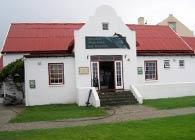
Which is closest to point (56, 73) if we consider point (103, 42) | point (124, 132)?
point (103, 42)

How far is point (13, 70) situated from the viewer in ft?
85.0

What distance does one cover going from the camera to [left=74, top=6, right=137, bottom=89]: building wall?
25203 mm

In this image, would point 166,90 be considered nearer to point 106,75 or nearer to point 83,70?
point 106,75

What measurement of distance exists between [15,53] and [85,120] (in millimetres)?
13769

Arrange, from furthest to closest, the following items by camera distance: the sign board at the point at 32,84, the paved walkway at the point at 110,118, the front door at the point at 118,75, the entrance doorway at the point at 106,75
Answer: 1. the entrance doorway at the point at 106,75
2. the front door at the point at 118,75
3. the sign board at the point at 32,84
4. the paved walkway at the point at 110,118

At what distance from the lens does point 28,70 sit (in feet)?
81.0

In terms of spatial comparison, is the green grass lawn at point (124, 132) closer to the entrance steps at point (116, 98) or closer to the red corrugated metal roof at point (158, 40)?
the entrance steps at point (116, 98)

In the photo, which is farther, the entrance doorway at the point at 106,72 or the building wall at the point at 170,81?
the building wall at the point at 170,81

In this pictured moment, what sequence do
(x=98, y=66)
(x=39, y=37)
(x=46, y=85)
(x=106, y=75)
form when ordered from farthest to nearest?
(x=39, y=37)
(x=106, y=75)
(x=98, y=66)
(x=46, y=85)

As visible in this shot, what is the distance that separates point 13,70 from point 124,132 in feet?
48.4

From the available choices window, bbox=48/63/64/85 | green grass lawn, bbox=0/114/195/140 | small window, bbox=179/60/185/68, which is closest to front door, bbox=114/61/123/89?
window, bbox=48/63/64/85

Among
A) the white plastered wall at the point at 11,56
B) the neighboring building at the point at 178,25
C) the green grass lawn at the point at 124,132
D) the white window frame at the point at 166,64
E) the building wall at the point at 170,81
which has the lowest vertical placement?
the green grass lawn at the point at 124,132

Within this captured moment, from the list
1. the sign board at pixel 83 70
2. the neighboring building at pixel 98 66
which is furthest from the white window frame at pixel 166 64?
the sign board at pixel 83 70

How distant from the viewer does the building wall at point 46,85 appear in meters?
24.7
